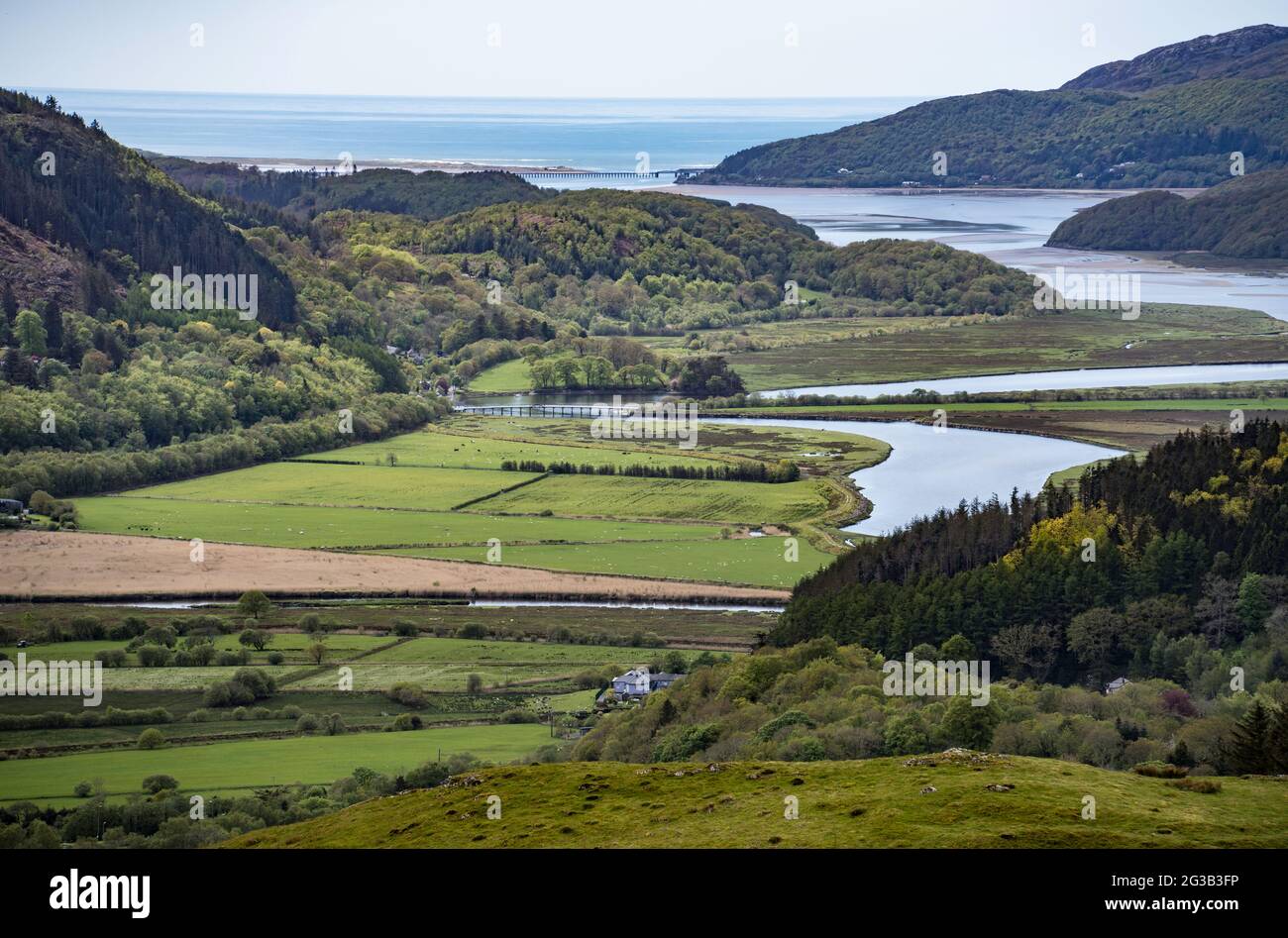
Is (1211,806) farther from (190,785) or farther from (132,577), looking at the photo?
(132,577)

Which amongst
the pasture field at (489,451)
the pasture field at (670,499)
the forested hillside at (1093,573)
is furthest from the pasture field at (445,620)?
the pasture field at (489,451)

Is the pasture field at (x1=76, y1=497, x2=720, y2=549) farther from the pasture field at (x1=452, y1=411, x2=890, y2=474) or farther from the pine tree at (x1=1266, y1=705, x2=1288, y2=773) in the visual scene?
the pine tree at (x1=1266, y1=705, x2=1288, y2=773)

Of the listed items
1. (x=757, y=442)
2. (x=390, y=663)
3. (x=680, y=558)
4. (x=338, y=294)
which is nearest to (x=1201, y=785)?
(x=390, y=663)

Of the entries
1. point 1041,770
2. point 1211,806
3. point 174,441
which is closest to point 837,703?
point 1041,770

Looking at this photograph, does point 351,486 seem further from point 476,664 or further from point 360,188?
point 360,188

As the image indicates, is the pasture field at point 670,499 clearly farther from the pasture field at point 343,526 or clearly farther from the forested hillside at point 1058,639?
the forested hillside at point 1058,639
